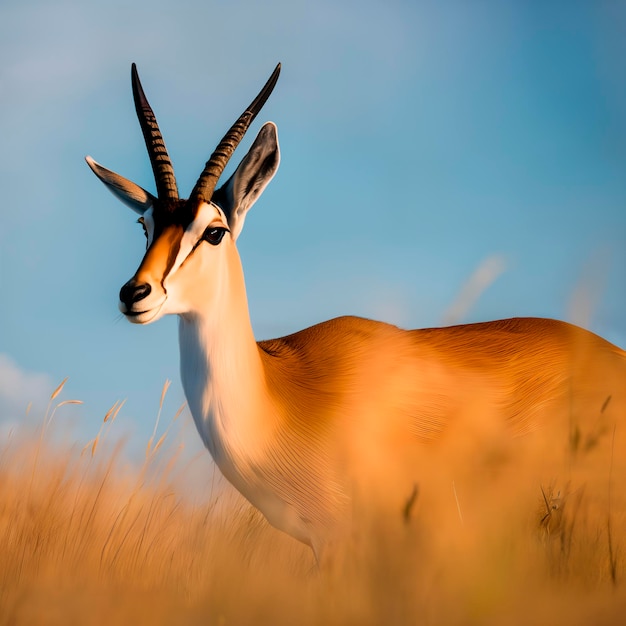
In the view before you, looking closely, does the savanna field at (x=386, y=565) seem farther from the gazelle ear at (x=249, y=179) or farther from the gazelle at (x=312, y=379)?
the gazelle ear at (x=249, y=179)

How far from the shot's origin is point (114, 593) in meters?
5.76

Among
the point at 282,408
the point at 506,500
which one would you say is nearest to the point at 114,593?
the point at 282,408

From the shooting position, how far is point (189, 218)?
223 inches

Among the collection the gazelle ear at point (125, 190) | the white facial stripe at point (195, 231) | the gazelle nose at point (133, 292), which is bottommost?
the gazelle nose at point (133, 292)

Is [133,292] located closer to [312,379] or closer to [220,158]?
[220,158]

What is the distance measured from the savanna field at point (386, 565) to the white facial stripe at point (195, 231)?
195 cm

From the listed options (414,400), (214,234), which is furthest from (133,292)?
(414,400)

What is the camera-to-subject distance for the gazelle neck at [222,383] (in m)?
5.70

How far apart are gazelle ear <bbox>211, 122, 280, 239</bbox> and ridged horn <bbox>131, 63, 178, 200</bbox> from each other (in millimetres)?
300

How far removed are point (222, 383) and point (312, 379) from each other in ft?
2.30

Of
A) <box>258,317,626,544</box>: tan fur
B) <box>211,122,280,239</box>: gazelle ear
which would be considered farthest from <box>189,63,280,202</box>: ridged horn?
<box>258,317,626,544</box>: tan fur

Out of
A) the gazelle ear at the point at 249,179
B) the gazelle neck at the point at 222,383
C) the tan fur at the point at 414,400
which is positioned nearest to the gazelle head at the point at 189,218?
the gazelle ear at the point at 249,179

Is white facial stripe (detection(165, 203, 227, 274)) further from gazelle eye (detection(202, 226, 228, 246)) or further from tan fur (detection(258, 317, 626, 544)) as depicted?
tan fur (detection(258, 317, 626, 544))

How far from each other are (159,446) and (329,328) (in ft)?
6.40
